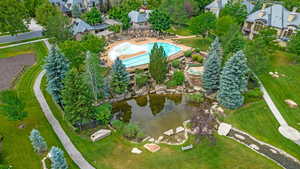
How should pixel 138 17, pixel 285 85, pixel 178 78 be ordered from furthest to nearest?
1. pixel 138 17
2. pixel 178 78
3. pixel 285 85

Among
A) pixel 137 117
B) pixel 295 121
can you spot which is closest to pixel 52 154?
pixel 137 117

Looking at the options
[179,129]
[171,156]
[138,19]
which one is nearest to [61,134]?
[171,156]

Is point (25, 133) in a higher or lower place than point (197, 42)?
lower

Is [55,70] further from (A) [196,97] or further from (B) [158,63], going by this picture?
(A) [196,97]

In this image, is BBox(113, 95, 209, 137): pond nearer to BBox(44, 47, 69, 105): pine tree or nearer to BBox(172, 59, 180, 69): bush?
BBox(172, 59, 180, 69): bush

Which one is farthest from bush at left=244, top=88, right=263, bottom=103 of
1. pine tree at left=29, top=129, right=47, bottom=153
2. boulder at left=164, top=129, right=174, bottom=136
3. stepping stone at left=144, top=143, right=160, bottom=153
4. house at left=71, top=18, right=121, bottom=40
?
house at left=71, top=18, right=121, bottom=40

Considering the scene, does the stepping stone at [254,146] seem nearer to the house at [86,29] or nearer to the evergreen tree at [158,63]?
the evergreen tree at [158,63]
